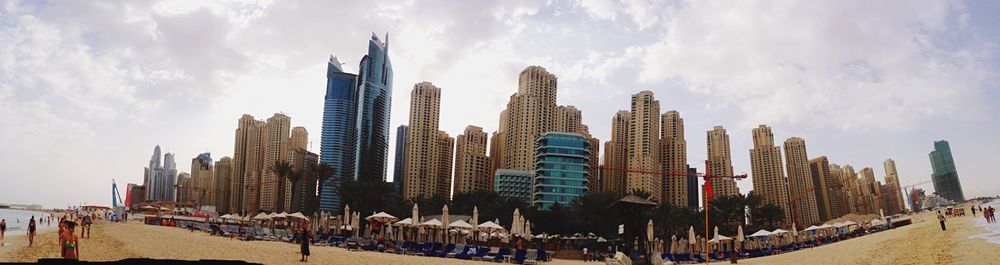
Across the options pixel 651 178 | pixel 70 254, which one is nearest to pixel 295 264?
pixel 70 254

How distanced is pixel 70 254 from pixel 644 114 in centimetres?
15212

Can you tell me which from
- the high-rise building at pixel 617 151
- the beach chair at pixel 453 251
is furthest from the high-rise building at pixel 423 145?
the beach chair at pixel 453 251

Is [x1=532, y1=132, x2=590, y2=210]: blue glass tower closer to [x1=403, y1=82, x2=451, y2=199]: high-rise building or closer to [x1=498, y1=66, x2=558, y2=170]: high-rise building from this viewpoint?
[x1=498, y1=66, x2=558, y2=170]: high-rise building

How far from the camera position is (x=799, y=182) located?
597 ft

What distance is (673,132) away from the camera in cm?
16738

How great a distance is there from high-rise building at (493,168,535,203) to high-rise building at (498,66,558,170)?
14318 millimetres

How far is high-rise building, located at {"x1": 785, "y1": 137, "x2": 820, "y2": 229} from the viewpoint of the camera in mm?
180625

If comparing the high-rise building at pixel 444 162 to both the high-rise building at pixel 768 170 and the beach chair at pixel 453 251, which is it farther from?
the beach chair at pixel 453 251

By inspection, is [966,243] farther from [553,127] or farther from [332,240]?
[553,127]

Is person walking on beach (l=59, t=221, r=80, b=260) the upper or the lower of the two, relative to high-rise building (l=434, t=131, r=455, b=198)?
lower

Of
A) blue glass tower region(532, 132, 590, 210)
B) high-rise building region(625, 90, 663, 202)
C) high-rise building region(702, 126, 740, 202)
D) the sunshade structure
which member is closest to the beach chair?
the sunshade structure

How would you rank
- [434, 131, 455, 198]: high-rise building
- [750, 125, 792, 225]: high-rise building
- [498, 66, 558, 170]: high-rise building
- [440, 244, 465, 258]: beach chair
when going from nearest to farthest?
[440, 244, 465, 258]: beach chair, [498, 66, 558, 170]: high-rise building, [434, 131, 455, 198]: high-rise building, [750, 125, 792, 225]: high-rise building

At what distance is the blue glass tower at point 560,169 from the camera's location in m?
111

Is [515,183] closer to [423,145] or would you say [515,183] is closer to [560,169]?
[560,169]
